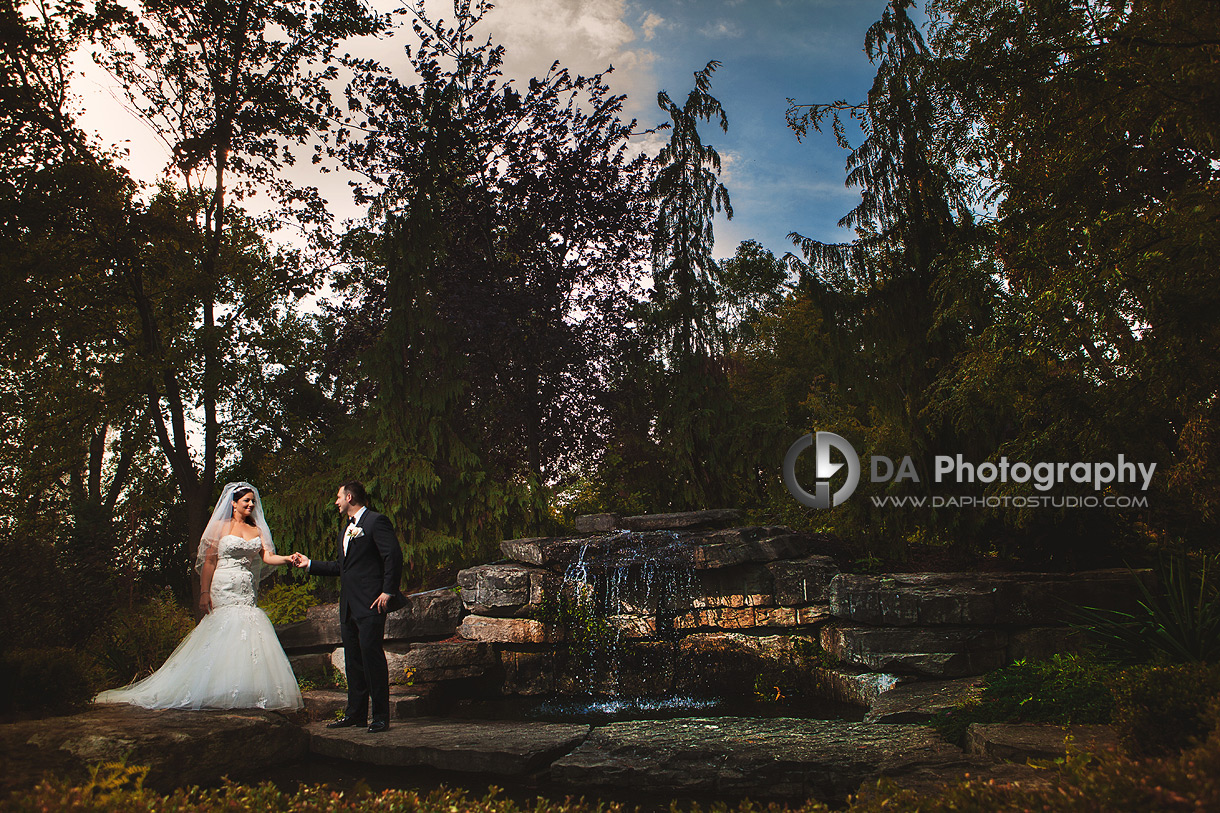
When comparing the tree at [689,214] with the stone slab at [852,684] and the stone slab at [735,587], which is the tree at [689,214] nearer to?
the stone slab at [735,587]

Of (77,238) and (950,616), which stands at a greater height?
(77,238)

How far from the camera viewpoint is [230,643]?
20.5 feet

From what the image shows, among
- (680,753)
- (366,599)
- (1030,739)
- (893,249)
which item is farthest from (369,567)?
(893,249)

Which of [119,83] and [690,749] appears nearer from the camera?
[690,749]

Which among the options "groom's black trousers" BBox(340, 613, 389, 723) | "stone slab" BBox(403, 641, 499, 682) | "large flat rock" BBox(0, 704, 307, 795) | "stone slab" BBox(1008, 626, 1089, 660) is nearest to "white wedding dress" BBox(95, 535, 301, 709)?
"large flat rock" BBox(0, 704, 307, 795)

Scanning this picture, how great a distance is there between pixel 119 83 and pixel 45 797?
14822 mm

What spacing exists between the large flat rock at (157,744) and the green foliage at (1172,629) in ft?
→ 21.5

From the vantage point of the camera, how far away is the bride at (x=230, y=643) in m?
5.95

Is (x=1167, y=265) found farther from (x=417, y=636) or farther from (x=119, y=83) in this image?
(x=119, y=83)

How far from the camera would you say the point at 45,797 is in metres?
2.85

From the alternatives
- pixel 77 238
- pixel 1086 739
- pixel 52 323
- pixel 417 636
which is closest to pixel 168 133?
pixel 77 238

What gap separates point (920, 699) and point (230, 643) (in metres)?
6.05

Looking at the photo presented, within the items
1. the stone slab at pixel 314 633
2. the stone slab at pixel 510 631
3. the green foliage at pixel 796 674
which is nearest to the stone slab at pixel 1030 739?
the green foliage at pixel 796 674

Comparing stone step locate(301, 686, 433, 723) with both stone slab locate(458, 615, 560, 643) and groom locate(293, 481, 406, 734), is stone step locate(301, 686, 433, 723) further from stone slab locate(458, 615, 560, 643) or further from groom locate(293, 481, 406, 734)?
stone slab locate(458, 615, 560, 643)
